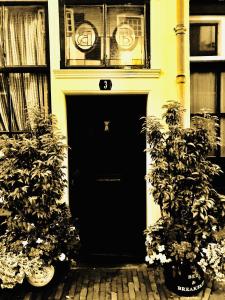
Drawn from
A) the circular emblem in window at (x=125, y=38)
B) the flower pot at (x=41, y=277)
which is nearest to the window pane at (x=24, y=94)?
the circular emblem in window at (x=125, y=38)

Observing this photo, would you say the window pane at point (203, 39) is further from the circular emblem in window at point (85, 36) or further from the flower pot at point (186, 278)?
the flower pot at point (186, 278)

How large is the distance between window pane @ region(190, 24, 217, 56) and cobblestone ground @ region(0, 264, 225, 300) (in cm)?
348

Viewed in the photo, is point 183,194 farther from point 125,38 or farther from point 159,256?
point 125,38

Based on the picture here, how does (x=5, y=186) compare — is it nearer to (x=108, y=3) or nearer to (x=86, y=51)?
(x=86, y=51)

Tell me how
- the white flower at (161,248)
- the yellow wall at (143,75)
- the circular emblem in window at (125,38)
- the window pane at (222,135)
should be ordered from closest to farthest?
the white flower at (161,248), the yellow wall at (143,75), the circular emblem in window at (125,38), the window pane at (222,135)

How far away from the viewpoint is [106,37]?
576 cm

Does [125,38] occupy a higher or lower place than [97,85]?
higher

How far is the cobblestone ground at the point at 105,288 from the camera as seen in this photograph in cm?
482

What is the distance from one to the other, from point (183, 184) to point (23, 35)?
3.32 metres

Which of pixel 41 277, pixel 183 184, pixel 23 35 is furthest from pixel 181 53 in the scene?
pixel 41 277

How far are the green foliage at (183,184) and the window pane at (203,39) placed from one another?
1.53 m

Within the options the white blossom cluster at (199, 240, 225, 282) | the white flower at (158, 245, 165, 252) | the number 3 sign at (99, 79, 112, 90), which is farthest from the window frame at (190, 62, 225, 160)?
the white flower at (158, 245, 165, 252)

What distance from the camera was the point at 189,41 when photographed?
18.9 feet

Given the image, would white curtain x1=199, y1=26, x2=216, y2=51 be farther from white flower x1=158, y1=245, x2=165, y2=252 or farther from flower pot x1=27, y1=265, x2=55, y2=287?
flower pot x1=27, y1=265, x2=55, y2=287
